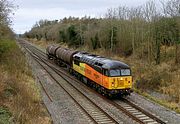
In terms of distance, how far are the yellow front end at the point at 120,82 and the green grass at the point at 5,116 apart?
8850mm

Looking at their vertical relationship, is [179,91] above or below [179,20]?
below

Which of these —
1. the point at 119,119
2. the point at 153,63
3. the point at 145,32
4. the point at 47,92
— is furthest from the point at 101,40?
the point at 119,119

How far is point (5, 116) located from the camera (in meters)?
15.4

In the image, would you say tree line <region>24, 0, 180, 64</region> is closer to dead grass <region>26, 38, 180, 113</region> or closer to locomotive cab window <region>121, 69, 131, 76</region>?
dead grass <region>26, 38, 180, 113</region>

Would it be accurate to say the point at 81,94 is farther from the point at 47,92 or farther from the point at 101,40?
the point at 101,40

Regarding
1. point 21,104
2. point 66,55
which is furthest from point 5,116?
point 66,55

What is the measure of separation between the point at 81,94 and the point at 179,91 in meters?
7.62

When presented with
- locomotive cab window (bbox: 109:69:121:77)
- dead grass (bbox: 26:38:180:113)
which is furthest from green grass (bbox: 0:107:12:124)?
dead grass (bbox: 26:38:180:113)

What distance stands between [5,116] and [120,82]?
10378 mm

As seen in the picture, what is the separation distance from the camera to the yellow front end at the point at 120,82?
912 inches

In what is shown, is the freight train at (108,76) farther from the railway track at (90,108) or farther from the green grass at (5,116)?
the green grass at (5,116)

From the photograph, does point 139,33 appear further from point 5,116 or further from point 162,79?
point 5,116

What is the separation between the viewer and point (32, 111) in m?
18.2

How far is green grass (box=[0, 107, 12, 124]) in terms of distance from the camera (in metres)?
14.3
